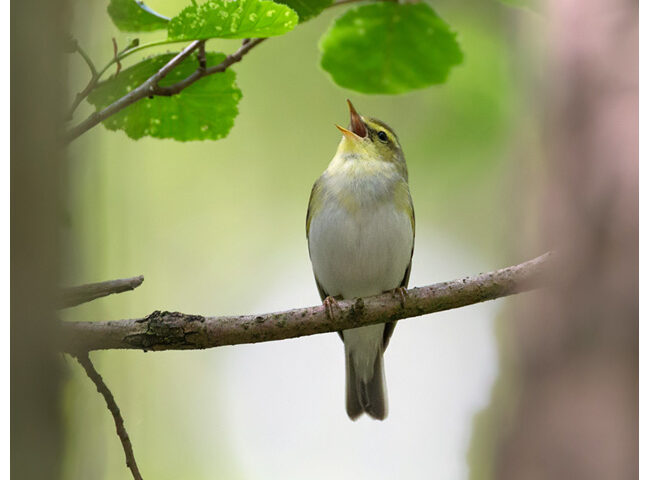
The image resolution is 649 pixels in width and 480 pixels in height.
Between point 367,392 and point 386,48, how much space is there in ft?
7.25

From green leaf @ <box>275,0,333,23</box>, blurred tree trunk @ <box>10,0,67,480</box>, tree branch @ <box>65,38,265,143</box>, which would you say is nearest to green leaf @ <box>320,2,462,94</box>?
green leaf @ <box>275,0,333,23</box>

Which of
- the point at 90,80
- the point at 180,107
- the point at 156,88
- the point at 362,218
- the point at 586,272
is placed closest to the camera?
the point at 90,80

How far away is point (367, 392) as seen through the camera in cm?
388

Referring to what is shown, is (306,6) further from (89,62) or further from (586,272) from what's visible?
(586,272)

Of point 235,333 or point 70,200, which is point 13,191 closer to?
point 70,200

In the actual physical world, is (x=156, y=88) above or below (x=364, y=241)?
above

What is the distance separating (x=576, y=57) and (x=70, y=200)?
2.10m

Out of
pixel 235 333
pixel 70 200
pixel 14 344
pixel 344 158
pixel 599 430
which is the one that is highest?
pixel 344 158

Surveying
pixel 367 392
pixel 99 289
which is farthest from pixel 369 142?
pixel 99 289

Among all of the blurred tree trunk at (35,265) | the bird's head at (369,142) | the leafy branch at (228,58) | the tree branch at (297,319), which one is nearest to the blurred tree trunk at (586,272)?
the tree branch at (297,319)

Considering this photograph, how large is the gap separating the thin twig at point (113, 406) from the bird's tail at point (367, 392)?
2.38m

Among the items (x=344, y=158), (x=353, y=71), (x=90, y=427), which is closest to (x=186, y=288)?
(x=344, y=158)

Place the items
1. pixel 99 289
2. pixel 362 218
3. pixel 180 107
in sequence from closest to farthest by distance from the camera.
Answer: pixel 99 289 → pixel 180 107 → pixel 362 218

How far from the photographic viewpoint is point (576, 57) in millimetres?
2424
